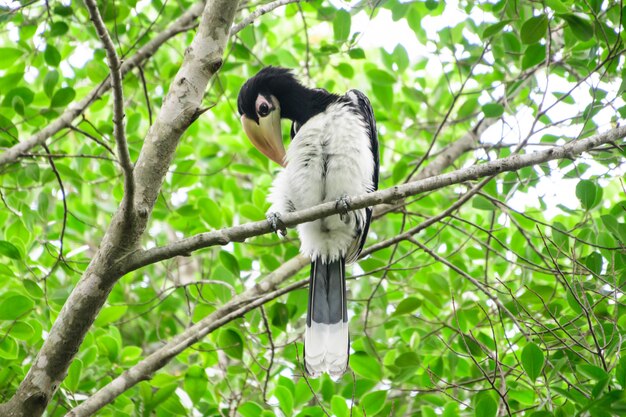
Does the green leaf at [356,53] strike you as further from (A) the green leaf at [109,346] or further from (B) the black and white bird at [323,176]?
(A) the green leaf at [109,346]

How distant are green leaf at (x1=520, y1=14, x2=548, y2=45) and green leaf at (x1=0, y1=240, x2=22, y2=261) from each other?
283cm

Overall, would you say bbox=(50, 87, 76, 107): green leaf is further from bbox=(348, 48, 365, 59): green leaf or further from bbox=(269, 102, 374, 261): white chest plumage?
bbox=(348, 48, 365, 59): green leaf

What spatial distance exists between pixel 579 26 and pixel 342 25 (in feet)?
4.88

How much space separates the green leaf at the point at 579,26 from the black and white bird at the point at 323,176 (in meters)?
1.24

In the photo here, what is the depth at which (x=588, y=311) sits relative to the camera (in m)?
2.89

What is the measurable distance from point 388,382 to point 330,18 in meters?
2.51

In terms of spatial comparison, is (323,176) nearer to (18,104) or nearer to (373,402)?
(373,402)

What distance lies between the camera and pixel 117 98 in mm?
2461

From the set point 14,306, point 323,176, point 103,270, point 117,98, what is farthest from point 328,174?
point 14,306

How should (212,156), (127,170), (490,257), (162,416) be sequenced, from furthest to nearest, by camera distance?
(212,156), (490,257), (162,416), (127,170)

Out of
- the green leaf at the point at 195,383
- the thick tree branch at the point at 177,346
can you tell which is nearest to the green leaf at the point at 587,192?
the thick tree branch at the point at 177,346

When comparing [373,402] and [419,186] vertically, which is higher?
[419,186]

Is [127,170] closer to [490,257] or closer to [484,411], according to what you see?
[484,411]

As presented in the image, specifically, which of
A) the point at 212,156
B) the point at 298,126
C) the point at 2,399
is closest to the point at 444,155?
the point at 298,126
